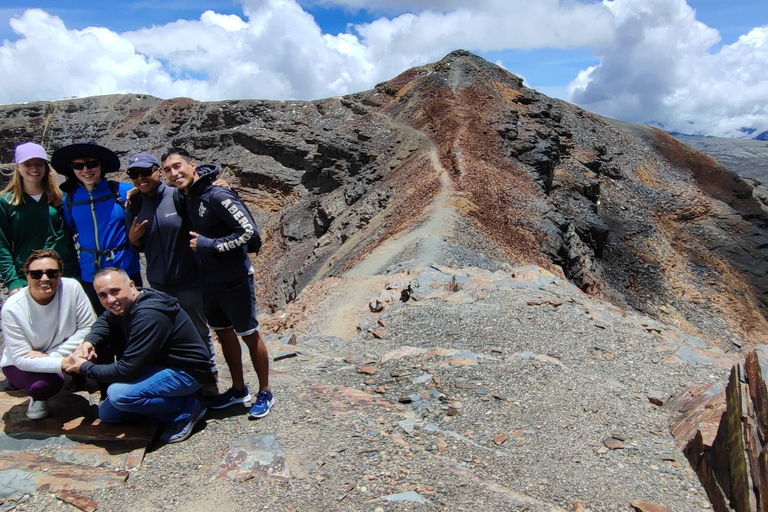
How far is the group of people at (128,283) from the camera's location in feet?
14.0

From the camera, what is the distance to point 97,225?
5.20m

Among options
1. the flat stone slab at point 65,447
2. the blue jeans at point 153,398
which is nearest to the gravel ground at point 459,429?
the flat stone slab at point 65,447

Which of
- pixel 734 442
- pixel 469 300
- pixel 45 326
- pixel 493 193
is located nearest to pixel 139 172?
pixel 45 326

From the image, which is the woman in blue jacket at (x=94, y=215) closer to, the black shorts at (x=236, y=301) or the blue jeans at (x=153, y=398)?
the black shorts at (x=236, y=301)

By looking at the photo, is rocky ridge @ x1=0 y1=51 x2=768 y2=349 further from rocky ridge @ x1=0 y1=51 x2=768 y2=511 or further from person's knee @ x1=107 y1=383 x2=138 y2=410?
person's knee @ x1=107 y1=383 x2=138 y2=410

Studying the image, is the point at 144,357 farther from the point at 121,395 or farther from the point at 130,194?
the point at 130,194

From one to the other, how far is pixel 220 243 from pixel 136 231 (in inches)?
45.0

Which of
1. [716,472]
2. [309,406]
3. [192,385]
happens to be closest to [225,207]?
[192,385]

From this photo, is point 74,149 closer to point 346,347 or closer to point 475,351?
point 346,347

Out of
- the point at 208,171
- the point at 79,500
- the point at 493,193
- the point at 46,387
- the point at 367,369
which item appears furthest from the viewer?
the point at 493,193

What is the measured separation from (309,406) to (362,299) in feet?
18.0

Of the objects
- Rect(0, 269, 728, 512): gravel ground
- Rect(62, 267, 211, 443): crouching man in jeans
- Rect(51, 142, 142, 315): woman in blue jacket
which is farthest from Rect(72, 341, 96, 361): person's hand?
A: Rect(51, 142, 142, 315): woman in blue jacket

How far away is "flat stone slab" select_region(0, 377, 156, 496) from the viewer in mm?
3928

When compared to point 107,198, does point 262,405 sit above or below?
below
